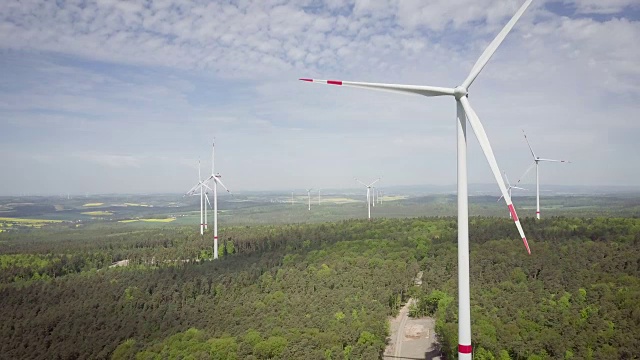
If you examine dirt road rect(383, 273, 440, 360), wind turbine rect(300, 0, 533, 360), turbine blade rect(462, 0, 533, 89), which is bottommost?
dirt road rect(383, 273, 440, 360)

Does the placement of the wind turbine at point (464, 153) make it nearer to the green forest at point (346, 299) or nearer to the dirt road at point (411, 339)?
the green forest at point (346, 299)

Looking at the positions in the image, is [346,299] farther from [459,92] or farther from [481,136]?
[459,92]

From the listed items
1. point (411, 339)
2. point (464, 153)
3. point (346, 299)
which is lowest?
point (411, 339)

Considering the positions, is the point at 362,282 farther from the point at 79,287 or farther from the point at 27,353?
the point at 79,287

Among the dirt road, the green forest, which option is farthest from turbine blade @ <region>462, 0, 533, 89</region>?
the dirt road

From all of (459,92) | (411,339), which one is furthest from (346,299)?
(459,92)

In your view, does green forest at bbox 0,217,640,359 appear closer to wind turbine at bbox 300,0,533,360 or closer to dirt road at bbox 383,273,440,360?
dirt road at bbox 383,273,440,360

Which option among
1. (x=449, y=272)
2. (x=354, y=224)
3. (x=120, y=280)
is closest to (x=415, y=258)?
(x=449, y=272)

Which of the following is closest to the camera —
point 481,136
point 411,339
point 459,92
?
point 459,92
